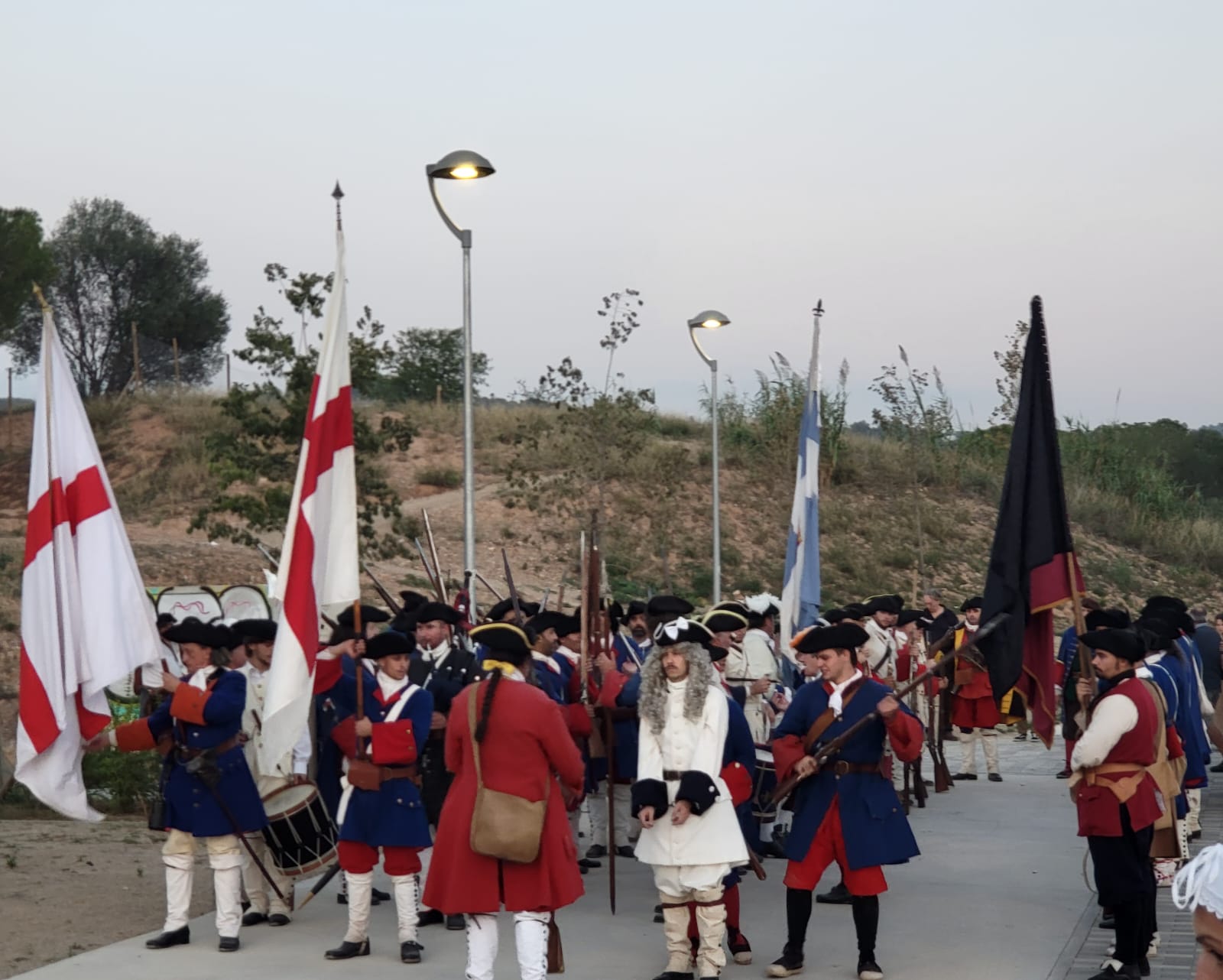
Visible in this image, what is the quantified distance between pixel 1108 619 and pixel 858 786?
9.44 feet

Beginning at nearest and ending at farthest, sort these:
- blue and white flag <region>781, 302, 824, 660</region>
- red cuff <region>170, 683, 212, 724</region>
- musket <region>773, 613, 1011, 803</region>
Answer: musket <region>773, 613, 1011, 803</region> < red cuff <region>170, 683, 212, 724</region> < blue and white flag <region>781, 302, 824, 660</region>

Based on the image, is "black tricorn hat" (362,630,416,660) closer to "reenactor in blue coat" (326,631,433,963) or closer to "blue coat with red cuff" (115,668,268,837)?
"reenactor in blue coat" (326,631,433,963)

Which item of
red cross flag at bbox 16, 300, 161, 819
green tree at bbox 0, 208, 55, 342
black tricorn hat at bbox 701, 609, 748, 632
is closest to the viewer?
red cross flag at bbox 16, 300, 161, 819

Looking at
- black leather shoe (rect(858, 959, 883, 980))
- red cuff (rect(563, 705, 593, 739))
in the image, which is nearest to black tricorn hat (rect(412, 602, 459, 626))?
red cuff (rect(563, 705, 593, 739))

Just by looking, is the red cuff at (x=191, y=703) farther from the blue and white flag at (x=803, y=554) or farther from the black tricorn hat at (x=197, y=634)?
the blue and white flag at (x=803, y=554)

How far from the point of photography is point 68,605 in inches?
354

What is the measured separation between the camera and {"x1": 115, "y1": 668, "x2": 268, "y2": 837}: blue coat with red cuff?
9086 mm

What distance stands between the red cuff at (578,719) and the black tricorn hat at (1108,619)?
3308mm

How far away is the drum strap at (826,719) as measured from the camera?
856cm

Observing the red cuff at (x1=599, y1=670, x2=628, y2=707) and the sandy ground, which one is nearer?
the sandy ground

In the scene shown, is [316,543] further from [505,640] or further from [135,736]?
[505,640]

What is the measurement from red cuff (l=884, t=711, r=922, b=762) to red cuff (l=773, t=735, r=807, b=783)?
1.53 ft

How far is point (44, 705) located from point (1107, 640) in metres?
5.55

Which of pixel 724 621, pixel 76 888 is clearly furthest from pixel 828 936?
pixel 76 888
